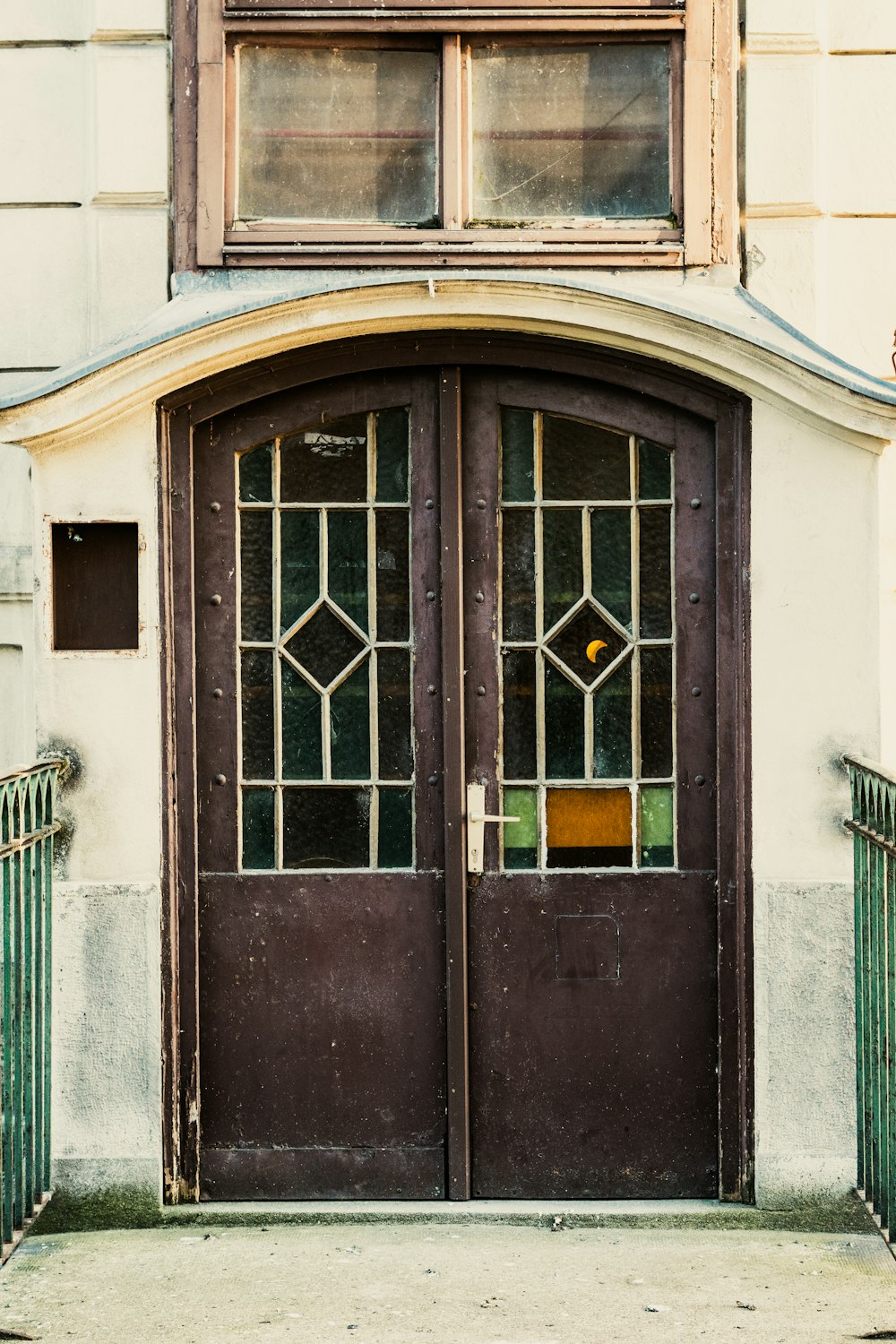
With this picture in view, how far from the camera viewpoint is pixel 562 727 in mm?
4754

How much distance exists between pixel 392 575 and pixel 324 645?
13.2 inches

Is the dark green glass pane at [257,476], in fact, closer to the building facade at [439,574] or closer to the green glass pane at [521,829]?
the building facade at [439,574]

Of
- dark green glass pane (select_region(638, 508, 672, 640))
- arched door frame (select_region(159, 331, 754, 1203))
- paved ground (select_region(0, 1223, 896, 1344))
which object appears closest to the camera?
paved ground (select_region(0, 1223, 896, 1344))

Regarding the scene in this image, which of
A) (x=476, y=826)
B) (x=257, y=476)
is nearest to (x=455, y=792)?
(x=476, y=826)

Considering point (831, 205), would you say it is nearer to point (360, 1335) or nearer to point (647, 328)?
point (647, 328)

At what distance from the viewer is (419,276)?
4477 mm

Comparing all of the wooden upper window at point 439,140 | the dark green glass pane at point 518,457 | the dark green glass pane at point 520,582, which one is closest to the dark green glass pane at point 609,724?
the dark green glass pane at point 520,582

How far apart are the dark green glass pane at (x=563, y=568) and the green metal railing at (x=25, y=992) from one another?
1725 mm

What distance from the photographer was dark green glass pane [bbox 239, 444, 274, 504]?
4.78 metres

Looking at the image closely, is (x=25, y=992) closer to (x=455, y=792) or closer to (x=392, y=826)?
(x=392, y=826)

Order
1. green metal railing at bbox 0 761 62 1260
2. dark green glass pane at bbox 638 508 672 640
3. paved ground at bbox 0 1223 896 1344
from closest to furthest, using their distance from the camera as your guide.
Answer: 1. paved ground at bbox 0 1223 896 1344
2. green metal railing at bbox 0 761 62 1260
3. dark green glass pane at bbox 638 508 672 640

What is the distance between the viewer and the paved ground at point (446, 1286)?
3.84 m

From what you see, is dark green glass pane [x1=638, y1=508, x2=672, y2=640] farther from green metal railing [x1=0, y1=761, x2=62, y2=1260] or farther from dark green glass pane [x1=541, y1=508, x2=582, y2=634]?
green metal railing [x1=0, y1=761, x2=62, y2=1260]

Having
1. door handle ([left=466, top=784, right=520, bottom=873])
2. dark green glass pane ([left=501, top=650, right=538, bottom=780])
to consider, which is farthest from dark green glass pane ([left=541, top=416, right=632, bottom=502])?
door handle ([left=466, top=784, right=520, bottom=873])
